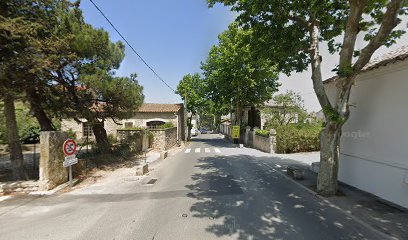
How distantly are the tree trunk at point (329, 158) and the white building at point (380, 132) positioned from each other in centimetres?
122

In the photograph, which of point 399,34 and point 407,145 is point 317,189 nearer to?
point 407,145

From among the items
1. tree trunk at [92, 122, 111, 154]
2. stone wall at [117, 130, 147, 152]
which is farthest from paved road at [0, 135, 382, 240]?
stone wall at [117, 130, 147, 152]

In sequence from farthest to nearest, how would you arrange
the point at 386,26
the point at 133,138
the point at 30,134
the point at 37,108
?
the point at 30,134 < the point at 133,138 < the point at 37,108 < the point at 386,26

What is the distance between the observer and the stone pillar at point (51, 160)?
25.9 feet

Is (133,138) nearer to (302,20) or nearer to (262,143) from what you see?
(262,143)

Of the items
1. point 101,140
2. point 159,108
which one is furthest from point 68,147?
point 159,108

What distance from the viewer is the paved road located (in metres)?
4.80

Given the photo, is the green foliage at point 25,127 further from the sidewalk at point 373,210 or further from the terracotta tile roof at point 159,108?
the sidewalk at point 373,210

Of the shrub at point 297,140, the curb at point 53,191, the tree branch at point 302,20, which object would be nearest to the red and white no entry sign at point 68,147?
the curb at point 53,191

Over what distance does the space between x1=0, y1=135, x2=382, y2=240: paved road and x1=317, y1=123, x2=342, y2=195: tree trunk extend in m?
0.58

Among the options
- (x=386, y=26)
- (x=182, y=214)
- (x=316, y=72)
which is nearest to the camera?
(x=386, y=26)

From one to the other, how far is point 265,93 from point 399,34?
→ 723 inches

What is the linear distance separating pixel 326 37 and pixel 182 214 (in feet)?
26.7

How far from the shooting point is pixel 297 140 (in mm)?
16594
